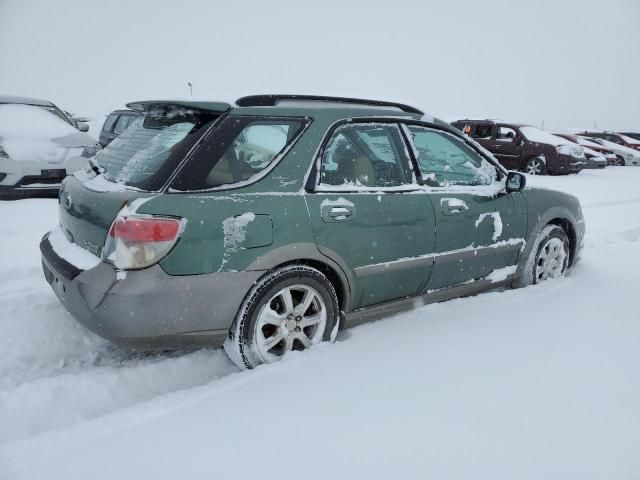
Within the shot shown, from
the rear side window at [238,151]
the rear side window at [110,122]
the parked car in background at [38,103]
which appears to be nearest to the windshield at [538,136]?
the rear side window at [110,122]

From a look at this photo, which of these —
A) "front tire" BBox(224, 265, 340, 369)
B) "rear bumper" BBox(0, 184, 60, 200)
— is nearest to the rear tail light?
"front tire" BBox(224, 265, 340, 369)

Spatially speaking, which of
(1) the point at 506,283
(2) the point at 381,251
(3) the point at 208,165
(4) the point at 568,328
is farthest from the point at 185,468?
(1) the point at 506,283

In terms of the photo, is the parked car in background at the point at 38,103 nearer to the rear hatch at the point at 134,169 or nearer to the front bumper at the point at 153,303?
the rear hatch at the point at 134,169

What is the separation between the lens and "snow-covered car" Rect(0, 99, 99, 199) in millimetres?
6236

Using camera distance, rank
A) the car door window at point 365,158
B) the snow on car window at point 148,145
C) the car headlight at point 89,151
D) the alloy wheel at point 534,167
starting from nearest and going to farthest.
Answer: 1. the snow on car window at point 148,145
2. the car door window at point 365,158
3. the car headlight at point 89,151
4. the alloy wheel at point 534,167

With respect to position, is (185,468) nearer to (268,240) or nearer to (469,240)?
(268,240)

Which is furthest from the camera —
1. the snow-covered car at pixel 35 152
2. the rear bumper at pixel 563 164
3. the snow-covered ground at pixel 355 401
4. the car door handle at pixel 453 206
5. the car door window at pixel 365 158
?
the rear bumper at pixel 563 164

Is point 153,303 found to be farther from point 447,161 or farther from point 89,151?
point 89,151

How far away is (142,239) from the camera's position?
2.12m

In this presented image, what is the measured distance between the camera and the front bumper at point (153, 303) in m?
2.14

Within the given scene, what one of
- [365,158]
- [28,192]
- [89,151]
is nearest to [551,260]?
[365,158]

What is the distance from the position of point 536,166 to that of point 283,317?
13.1 meters

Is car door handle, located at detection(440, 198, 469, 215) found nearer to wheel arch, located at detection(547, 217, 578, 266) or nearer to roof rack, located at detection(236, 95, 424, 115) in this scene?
roof rack, located at detection(236, 95, 424, 115)

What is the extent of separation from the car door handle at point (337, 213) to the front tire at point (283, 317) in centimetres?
32
